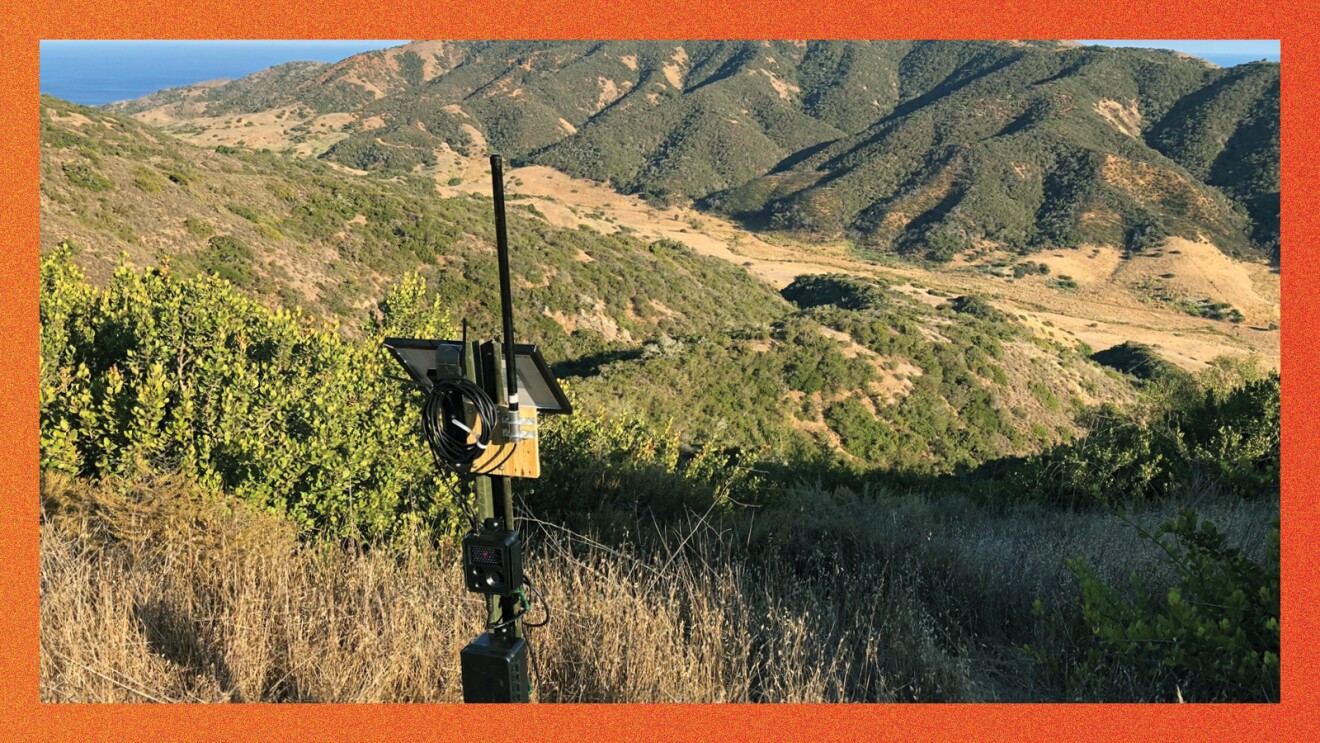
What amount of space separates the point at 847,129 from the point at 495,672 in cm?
11540

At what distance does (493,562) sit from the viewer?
2631 millimetres

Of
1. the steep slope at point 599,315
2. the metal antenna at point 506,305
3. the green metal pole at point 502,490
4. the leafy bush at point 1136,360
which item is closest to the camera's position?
the metal antenna at point 506,305

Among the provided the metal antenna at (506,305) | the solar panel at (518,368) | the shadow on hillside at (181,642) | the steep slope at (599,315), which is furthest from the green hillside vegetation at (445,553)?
the steep slope at (599,315)

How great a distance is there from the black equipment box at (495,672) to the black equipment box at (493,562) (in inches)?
7.7

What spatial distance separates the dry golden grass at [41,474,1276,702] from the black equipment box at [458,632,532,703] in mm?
646

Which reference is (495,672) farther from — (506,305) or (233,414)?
(233,414)

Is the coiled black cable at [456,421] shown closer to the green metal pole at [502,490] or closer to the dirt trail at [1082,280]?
the green metal pole at [502,490]

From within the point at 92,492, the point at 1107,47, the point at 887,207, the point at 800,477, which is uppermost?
the point at 1107,47

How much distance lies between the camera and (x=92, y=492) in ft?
15.3

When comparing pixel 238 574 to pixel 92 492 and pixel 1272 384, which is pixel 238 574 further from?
pixel 1272 384

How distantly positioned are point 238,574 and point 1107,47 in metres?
121

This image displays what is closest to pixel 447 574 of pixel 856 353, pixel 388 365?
pixel 388 365

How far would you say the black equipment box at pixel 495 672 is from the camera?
2.64 meters

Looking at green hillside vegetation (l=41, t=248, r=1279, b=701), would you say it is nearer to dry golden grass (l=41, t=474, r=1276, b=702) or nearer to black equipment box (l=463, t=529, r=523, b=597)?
dry golden grass (l=41, t=474, r=1276, b=702)
